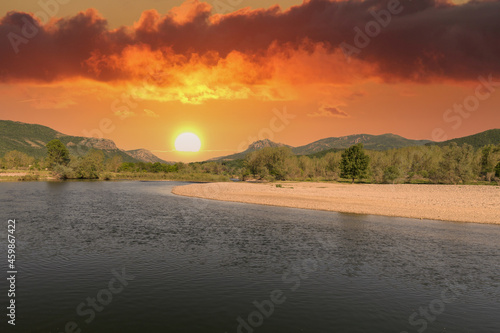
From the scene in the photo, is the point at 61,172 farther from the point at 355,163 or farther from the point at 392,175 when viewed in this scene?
the point at 392,175

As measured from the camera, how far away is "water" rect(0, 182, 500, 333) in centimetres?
1463

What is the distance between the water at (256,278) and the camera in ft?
48.0

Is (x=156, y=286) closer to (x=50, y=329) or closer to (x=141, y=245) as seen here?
(x=50, y=329)

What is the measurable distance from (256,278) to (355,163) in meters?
122

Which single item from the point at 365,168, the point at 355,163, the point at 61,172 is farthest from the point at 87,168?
the point at 365,168

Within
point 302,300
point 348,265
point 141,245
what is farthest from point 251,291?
point 141,245

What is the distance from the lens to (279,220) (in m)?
44.2

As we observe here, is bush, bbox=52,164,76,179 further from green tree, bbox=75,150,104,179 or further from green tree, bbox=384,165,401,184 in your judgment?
green tree, bbox=384,165,401,184

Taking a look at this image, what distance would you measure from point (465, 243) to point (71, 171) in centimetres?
17317

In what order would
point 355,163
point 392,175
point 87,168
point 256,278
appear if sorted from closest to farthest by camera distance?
point 256,278
point 392,175
point 355,163
point 87,168

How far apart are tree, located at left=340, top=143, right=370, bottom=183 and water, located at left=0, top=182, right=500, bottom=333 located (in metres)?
94.7

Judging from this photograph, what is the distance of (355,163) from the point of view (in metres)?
132

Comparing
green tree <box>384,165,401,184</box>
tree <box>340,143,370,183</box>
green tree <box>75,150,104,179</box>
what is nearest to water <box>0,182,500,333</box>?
green tree <box>384,165,401,184</box>

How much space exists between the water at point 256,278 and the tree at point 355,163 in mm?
Answer: 94687
